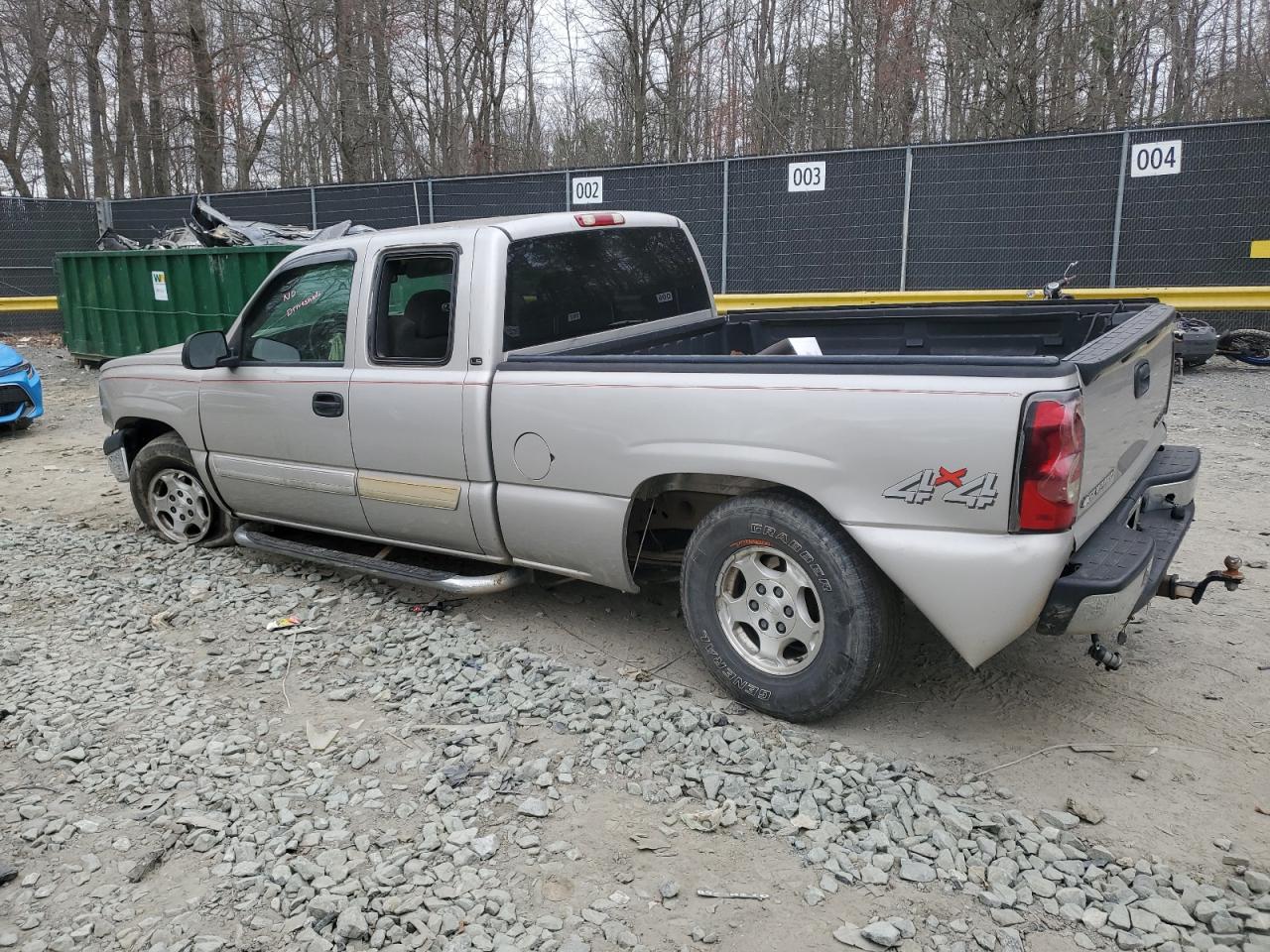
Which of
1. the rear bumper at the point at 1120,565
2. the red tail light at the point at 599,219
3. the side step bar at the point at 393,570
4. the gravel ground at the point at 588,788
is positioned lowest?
the gravel ground at the point at 588,788

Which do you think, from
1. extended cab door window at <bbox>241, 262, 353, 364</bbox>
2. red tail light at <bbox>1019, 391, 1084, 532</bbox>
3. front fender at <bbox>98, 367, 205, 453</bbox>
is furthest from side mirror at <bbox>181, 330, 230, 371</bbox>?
red tail light at <bbox>1019, 391, 1084, 532</bbox>

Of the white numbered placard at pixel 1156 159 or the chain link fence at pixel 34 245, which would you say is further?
the chain link fence at pixel 34 245

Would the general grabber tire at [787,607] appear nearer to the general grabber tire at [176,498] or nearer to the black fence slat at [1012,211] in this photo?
the general grabber tire at [176,498]

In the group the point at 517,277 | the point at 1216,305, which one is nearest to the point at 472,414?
the point at 517,277

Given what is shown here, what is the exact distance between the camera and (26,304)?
711 inches

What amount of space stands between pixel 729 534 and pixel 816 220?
35.0ft

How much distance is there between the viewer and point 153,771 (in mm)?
3662

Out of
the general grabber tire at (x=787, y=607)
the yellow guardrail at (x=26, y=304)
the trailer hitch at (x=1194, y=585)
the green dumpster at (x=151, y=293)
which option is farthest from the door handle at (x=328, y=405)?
the yellow guardrail at (x=26, y=304)

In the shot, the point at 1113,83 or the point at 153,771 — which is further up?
the point at 1113,83

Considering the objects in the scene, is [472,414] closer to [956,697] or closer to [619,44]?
[956,697]

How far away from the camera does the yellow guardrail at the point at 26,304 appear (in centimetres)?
1794

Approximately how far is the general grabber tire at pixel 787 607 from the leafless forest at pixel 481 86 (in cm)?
1675

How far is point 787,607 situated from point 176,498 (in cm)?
427

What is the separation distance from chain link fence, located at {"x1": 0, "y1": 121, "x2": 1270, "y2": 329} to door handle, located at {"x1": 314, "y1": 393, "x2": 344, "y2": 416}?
9797 millimetres
